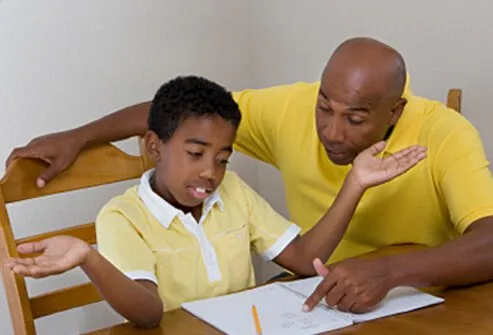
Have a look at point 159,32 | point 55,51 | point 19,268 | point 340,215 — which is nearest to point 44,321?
point 55,51

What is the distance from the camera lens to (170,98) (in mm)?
1404

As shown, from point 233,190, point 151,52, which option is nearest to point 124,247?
point 233,190

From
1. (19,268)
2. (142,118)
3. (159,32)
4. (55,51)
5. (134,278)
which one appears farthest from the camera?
(159,32)

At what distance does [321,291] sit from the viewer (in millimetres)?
1210

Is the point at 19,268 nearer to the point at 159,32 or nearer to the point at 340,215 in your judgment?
the point at 340,215

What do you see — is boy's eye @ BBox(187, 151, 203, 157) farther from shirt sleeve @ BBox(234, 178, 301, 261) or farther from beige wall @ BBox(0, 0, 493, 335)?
beige wall @ BBox(0, 0, 493, 335)

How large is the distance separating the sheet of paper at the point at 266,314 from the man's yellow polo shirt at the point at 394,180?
40 centimetres

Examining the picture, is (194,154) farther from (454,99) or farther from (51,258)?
(454,99)

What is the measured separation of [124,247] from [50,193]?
0.38m

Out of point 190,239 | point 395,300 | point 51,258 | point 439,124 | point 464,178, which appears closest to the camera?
point 51,258

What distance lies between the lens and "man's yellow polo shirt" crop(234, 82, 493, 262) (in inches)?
58.0

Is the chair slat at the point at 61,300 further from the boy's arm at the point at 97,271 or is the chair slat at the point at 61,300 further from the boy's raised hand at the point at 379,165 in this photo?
the boy's raised hand at the point at 379,165

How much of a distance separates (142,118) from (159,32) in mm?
706

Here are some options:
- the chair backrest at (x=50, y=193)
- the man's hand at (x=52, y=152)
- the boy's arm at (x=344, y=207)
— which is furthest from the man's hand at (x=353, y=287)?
the man's hand at (x=52, y=152)
